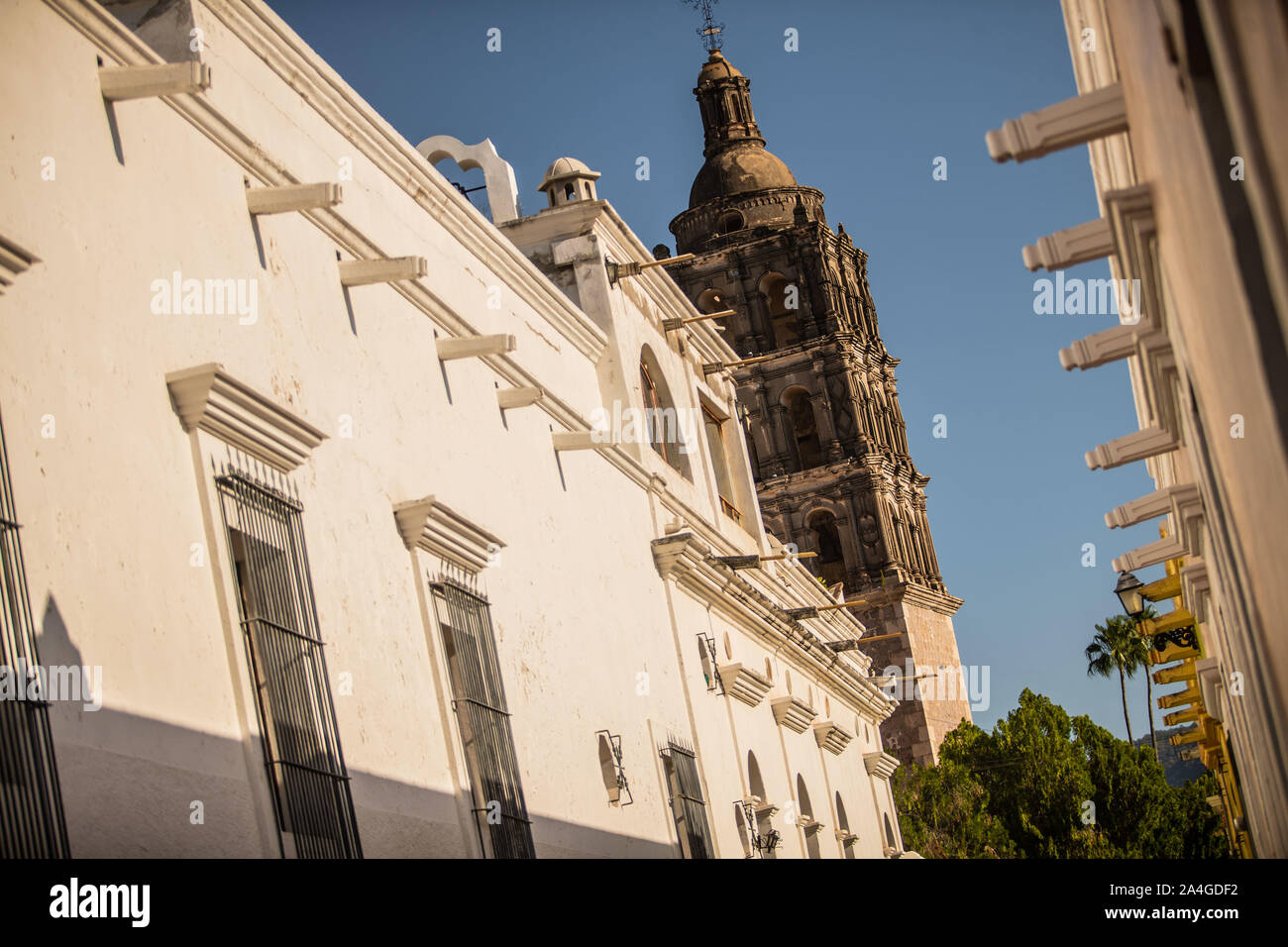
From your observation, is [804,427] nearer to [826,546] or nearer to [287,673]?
[826,546]

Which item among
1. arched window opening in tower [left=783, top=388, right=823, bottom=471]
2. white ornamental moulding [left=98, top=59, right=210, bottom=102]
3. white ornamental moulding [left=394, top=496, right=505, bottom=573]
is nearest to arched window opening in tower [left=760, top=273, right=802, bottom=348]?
arched window opening in tower [left=783, top=388, right=823, bottom=471]

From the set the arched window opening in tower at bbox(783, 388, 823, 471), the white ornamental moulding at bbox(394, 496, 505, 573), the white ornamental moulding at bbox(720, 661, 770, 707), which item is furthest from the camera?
the arched window opening in tower at bbox(783, 388, 823, 471)

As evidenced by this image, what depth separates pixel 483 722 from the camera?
11758 mm

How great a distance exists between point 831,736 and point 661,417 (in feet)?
20.4

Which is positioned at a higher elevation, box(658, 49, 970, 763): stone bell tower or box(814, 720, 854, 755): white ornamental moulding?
box(658, 49, 970, 763): stone bell tower

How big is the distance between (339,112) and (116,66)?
3812mm

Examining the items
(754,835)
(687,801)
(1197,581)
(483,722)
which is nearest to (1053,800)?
(754,835)

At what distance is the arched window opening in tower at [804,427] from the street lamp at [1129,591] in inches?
1528

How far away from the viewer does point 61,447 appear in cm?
743

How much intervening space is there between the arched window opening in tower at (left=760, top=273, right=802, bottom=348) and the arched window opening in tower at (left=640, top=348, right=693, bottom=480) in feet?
110

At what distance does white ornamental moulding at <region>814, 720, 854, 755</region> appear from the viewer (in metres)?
24.8

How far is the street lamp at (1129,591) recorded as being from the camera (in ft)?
53.7

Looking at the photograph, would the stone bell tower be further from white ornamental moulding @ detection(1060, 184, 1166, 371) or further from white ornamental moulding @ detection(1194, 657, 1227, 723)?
white ornamental moulding @ detection(1060, 184, 1166, 371)
